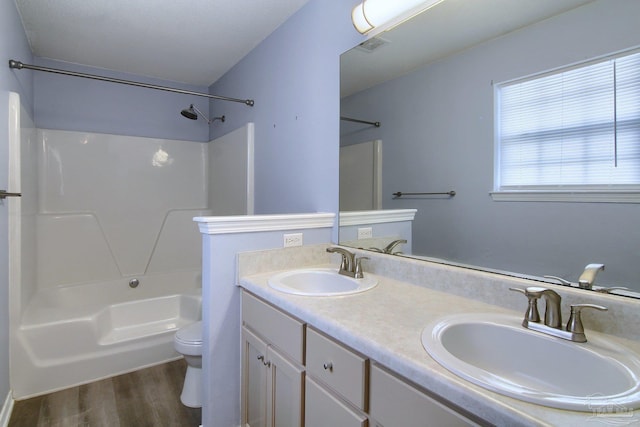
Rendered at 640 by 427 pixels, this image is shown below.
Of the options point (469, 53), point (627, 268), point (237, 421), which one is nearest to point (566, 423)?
point (627, 268)

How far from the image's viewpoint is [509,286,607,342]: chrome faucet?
86 cm

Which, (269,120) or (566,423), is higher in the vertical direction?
(269,120)

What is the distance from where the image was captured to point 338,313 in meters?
1.08

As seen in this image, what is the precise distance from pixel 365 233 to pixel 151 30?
2.12 m

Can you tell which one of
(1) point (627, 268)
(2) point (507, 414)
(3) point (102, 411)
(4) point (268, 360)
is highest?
(1) point (627, 268)

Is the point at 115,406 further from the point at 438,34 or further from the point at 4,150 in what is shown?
the point at 438,34

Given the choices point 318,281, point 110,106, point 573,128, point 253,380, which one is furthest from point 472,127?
point 110,106

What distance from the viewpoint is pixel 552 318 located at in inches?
36.0

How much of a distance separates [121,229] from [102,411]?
1791 mm

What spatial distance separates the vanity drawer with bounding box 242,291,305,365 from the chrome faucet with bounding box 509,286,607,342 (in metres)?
0.72

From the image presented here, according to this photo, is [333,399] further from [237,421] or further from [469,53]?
[469,53]

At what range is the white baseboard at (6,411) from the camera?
1.72 meters

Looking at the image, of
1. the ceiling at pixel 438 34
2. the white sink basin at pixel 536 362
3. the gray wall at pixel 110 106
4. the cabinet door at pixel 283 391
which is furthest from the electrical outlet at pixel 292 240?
the gray wall at pixel 110 106

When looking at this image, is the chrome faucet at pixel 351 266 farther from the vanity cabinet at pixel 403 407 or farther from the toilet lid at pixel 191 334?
the toilet lid at pixel 191 334
